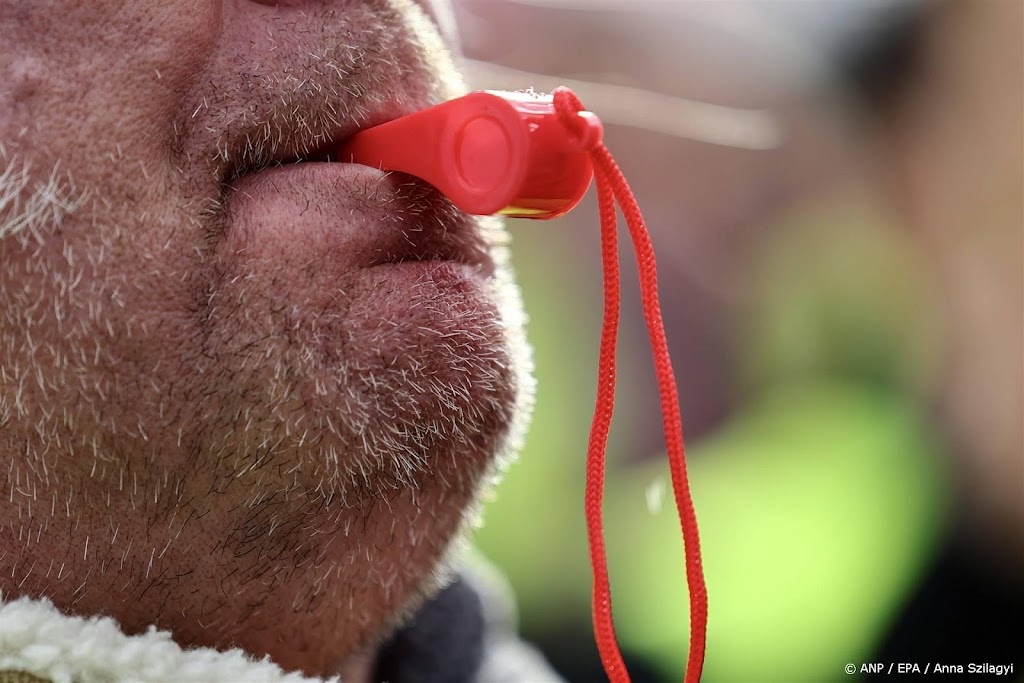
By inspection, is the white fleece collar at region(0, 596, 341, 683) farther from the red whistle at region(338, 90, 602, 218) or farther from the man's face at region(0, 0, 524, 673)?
the red whistle at region(338, 90, 602, 218)

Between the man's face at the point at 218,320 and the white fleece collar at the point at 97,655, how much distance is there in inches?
1.5

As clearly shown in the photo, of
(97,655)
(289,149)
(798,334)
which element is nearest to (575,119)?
(289,149)

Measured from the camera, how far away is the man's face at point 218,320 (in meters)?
0.42

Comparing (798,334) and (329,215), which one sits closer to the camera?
(329,215)

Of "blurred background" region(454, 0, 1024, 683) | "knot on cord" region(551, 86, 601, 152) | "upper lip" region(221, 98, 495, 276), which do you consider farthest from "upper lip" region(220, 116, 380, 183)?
"blurred background" region(454, 0, 1024, 683)

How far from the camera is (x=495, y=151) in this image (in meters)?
0.44

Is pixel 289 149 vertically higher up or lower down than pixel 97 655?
higher up

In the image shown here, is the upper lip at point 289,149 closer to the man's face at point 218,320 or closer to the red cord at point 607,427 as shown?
the man's face at point 218,320

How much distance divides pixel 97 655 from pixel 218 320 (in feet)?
0.50

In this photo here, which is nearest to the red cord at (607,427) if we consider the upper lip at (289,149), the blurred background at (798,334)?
the upper lip at (289,149)

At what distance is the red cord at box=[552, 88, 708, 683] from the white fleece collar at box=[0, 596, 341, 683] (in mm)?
154

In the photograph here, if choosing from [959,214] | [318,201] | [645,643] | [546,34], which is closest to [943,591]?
[645,643]

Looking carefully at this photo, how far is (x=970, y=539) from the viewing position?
1.60 m

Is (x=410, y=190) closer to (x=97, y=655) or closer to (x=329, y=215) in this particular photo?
(x=329, y=215)
